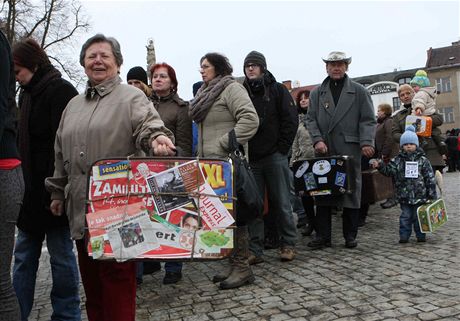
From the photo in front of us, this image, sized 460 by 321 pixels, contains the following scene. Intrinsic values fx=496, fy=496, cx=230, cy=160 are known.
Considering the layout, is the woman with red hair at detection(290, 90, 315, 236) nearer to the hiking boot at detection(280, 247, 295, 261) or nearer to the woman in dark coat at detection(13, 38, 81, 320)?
the hiking boot at detection(280, 247, 295, 261)

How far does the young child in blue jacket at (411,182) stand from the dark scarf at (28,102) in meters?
4.03

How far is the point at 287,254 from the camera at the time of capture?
503cm

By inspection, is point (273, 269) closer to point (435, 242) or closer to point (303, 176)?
point (303, 176)

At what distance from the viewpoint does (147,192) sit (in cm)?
249

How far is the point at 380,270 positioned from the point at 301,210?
10.7 ft

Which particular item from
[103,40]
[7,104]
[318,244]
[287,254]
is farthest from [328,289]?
[7,104]

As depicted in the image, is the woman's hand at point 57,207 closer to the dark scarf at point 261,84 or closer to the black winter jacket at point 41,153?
the black winter jacket at point 41,153

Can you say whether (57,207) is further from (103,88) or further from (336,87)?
(336,87)

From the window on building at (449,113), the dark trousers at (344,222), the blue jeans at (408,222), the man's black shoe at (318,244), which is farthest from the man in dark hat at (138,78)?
the window on building at (449,113)

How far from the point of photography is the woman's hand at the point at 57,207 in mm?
3072

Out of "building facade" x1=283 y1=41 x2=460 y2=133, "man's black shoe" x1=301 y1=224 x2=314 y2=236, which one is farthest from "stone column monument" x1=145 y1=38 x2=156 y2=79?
"building facade" x1=283 y1=41 x2=460 y2=133

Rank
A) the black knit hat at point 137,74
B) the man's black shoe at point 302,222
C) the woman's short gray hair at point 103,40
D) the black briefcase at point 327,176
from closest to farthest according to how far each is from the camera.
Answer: the woman's short gray hair at point 103,40, the black knit hat at point 137,74, the black briefcase at point 327,176, the man's black shoe at point 302,222

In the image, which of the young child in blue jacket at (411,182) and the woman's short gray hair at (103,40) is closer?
the woman's short gray hair at (103,40)

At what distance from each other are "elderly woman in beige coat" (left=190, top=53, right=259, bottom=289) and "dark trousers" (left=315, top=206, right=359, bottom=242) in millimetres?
1557
